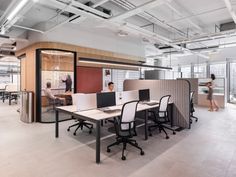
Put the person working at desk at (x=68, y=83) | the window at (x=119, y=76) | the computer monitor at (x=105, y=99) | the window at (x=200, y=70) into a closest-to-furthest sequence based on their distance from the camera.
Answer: the computer monitor at (x=105, y=99), the person working at desk at (x=68, y=83), the window at (x=119, y=76), the window at (x=200, y=70)

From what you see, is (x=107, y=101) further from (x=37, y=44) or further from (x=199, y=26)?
(x=199, y=26)

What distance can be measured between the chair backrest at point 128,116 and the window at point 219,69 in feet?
30.3

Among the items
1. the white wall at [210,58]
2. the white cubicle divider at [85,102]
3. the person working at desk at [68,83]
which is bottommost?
the white cubicle divider at [85,102]

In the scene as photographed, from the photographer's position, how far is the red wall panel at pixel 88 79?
6.46 meters

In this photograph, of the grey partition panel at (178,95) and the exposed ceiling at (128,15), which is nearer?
the exposed ceiling at (128,15)

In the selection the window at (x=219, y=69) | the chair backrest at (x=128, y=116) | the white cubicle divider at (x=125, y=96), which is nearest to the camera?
the chair backrest at (x=128, y=116)

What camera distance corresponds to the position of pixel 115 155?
3.21m

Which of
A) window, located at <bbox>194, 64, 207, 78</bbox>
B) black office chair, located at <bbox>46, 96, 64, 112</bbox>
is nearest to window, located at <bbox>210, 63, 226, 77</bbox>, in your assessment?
window, located at <bbox>194, 64, 207, 78</bbox>

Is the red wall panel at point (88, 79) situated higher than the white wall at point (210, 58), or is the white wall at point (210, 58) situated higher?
the white wall at point (210, 58)

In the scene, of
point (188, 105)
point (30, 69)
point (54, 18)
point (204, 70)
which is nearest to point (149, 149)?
point (188, 105)

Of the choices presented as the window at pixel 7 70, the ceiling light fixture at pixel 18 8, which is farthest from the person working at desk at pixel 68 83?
the window at pixel 7 70

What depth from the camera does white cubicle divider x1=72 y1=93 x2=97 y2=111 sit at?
3.84 m

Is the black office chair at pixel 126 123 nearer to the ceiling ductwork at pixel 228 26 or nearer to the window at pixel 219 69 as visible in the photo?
the ceiling ductwork at pixel 228 26

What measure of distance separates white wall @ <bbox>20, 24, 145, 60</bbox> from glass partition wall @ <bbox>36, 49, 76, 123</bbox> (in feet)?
1.50
